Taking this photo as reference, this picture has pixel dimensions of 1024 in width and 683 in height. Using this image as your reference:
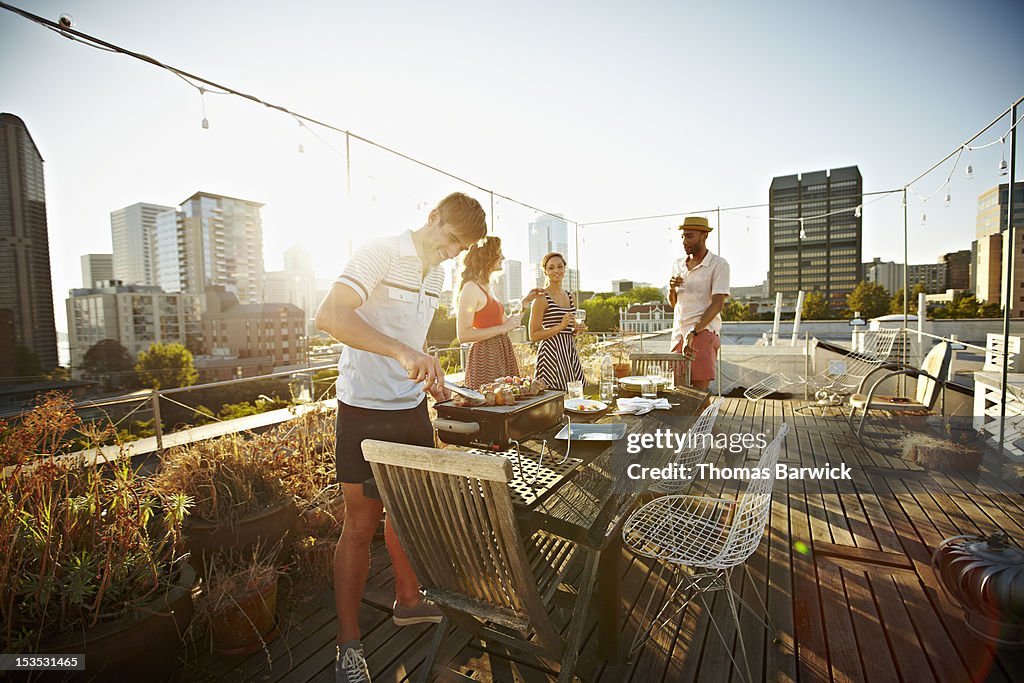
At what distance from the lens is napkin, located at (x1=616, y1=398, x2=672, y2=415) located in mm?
2594

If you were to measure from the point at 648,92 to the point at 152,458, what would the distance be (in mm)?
5898

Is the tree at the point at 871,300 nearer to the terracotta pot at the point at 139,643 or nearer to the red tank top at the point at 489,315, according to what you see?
the red tank top at the point at 489,315

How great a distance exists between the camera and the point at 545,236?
352 inches

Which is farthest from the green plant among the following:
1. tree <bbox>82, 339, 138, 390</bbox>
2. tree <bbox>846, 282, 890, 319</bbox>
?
tree <bbox>82, 339, 138, 390</bbox>

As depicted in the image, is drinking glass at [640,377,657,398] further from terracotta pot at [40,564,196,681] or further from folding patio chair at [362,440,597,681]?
terracotta pot at [40,564,196,681]

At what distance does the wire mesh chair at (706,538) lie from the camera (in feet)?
5.37

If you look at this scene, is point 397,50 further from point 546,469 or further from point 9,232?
point 9,232

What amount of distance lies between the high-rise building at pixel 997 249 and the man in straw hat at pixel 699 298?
216cm

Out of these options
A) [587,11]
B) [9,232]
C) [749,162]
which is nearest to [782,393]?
[749,162]

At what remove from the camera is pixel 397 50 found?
13.9 ft

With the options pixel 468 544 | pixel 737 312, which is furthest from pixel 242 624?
pixel 737 312

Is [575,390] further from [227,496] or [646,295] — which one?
[646,295]

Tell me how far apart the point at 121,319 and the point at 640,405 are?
61965 mm

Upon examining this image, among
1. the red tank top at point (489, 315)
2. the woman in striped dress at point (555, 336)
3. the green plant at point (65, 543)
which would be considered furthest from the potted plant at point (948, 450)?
the green plant at point (65, 543)
